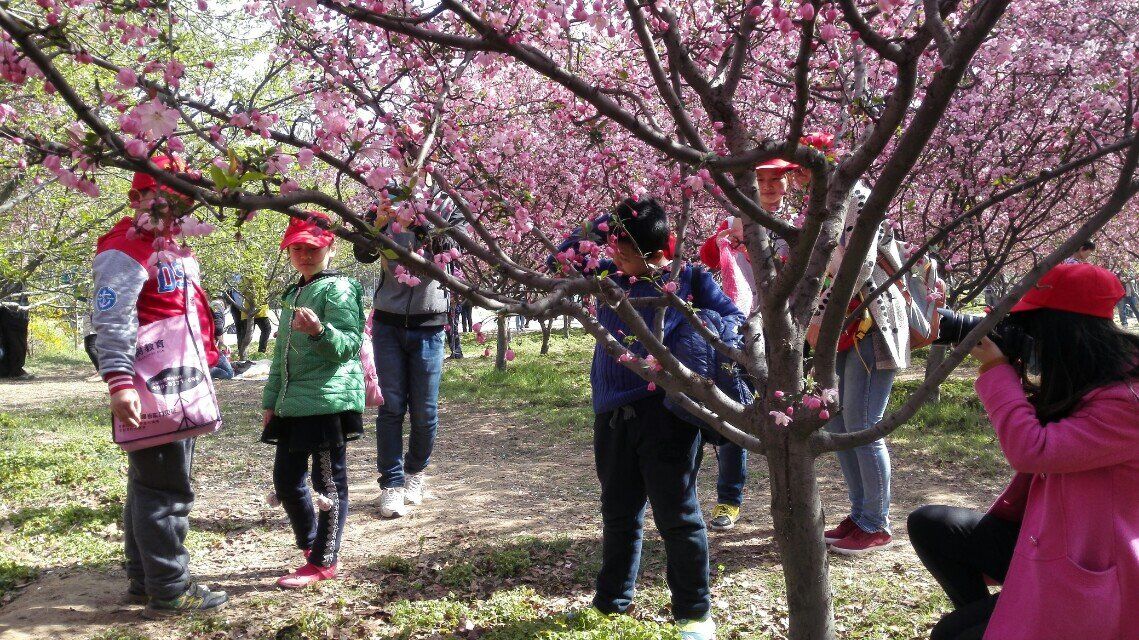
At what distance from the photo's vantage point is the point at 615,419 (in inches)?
119

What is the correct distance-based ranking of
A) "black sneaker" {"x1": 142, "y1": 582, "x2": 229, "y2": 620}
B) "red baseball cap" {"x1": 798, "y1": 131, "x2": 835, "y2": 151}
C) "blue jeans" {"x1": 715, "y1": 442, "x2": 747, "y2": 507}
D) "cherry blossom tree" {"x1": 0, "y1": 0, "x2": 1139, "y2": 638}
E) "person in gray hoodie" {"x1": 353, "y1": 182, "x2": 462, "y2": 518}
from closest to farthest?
"cherry blossom tree" {"x1": 0, "y1": 0, "x2": 1139, "y2": 638}
"red baseball cap" {"x1": 798, "y1": 131, "x2": 835, "y2": 151}
"black sneaker" {"x1": 142, "y1": 582, "x2": 229, "y2": 620}
"blue jeans" {"x1": 715, "y1": 442, "x2": 747, "y2": 507}
"person in gray hoodie" {"x1": 353, "y1": 182, "x2": 462, "y2": 518}

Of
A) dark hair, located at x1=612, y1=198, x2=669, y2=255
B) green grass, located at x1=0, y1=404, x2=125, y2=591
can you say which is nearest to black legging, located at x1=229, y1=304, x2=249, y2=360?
green grass, located at x1=0, y1=404, x2=125, y2=591

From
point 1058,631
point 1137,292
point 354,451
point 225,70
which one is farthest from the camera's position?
point 1137,292

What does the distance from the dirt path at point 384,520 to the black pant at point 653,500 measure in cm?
54

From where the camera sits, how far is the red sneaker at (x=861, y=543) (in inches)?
153

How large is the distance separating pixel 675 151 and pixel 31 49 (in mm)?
1224

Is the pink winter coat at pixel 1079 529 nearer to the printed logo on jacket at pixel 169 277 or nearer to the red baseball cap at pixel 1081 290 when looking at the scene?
the red baseball cap at pixel 1081 290

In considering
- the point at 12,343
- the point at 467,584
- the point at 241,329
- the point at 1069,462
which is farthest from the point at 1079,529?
the point at 241,329

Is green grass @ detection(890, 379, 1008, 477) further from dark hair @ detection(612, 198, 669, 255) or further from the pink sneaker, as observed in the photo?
the pink sneaker

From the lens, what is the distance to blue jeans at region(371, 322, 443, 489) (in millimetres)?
4723

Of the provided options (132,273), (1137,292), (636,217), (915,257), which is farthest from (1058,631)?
(1137,292)

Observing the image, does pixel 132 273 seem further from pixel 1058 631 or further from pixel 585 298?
pixel 1058 631

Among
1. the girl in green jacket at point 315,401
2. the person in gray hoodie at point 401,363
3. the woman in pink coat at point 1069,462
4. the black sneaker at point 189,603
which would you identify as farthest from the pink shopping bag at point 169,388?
the woman in pink coat at point 1069,462

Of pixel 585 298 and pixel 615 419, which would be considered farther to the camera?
pixel 615 419
